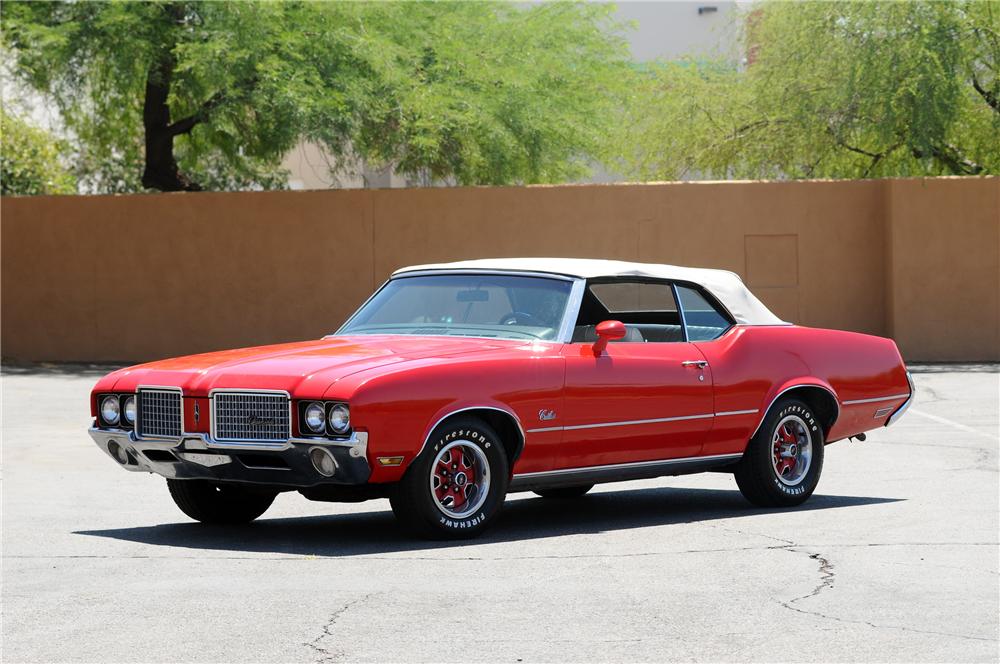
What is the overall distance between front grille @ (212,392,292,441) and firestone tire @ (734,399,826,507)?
128 inches

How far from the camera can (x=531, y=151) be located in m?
25.3

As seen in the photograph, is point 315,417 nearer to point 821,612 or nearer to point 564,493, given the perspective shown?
point 821,612

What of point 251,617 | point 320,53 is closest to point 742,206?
point 320,53

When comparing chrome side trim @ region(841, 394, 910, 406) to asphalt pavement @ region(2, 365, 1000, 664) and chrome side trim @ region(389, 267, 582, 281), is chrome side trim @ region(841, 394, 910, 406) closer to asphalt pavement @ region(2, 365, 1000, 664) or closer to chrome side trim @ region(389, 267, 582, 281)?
asphalt pavement @ region(2, 365, 1000, 664)

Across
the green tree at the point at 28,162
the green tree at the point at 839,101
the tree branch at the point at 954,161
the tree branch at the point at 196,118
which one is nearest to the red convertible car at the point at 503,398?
the green tree at the point at 839,101

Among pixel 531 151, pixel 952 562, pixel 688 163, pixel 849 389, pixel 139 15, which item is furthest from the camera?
pixel 688 163

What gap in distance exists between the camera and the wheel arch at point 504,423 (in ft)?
26.8

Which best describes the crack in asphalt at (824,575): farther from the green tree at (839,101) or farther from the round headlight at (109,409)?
the green tree at (839,101)

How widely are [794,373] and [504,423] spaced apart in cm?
236

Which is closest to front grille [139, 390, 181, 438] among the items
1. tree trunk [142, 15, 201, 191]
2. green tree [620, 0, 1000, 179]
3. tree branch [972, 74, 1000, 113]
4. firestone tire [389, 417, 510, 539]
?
firestone tire [389, 417, 510, 539]

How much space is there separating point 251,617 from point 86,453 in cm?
723

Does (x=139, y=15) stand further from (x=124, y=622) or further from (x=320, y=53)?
(x=124, y=622)

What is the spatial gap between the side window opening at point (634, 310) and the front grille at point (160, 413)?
2264 mm

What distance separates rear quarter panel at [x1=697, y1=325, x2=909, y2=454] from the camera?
9.64m
